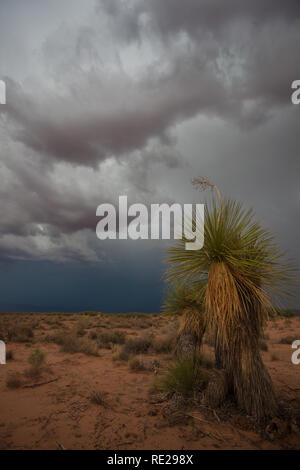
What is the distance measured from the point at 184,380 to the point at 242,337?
1716 millimetres

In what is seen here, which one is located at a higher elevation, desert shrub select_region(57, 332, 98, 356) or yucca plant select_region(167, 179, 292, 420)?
yucca plant select_region(167, 179, 292, 420)

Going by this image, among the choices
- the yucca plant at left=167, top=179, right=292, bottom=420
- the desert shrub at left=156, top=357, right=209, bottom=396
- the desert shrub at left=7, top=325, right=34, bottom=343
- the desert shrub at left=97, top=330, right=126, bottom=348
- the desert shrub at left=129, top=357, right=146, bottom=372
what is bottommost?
the desert shrub at left=97, top=330, right=126, bottom=348

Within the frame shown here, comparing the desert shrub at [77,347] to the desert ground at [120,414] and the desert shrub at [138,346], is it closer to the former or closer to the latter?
the desert shrub at [138,346]

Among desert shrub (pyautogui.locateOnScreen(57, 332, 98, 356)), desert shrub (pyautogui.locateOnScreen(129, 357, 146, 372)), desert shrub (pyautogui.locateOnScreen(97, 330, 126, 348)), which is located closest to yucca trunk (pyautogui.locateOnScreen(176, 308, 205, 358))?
desert shrub (pyautogui.locateOnScreen(129, 357, 146, 372))

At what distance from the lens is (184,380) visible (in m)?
5.01

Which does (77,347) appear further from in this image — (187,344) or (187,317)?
(187,317)

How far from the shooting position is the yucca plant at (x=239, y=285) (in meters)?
4.09

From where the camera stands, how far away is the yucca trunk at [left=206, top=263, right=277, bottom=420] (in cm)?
400

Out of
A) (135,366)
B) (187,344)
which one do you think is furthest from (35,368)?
(187,344)

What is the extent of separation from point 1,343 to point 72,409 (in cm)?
889

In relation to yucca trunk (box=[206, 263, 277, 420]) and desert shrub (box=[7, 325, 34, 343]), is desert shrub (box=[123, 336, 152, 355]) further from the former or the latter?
yucca trunk (box=[206, 263, 277, 420])

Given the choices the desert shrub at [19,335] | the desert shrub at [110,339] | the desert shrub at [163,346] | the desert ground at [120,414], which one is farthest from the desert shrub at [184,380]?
the desert shrub at [19,335]

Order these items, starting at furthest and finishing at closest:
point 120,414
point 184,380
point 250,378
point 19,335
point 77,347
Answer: point 19,335 < point 77,347 < point 184,380 < point 120,414 < point 250,378
